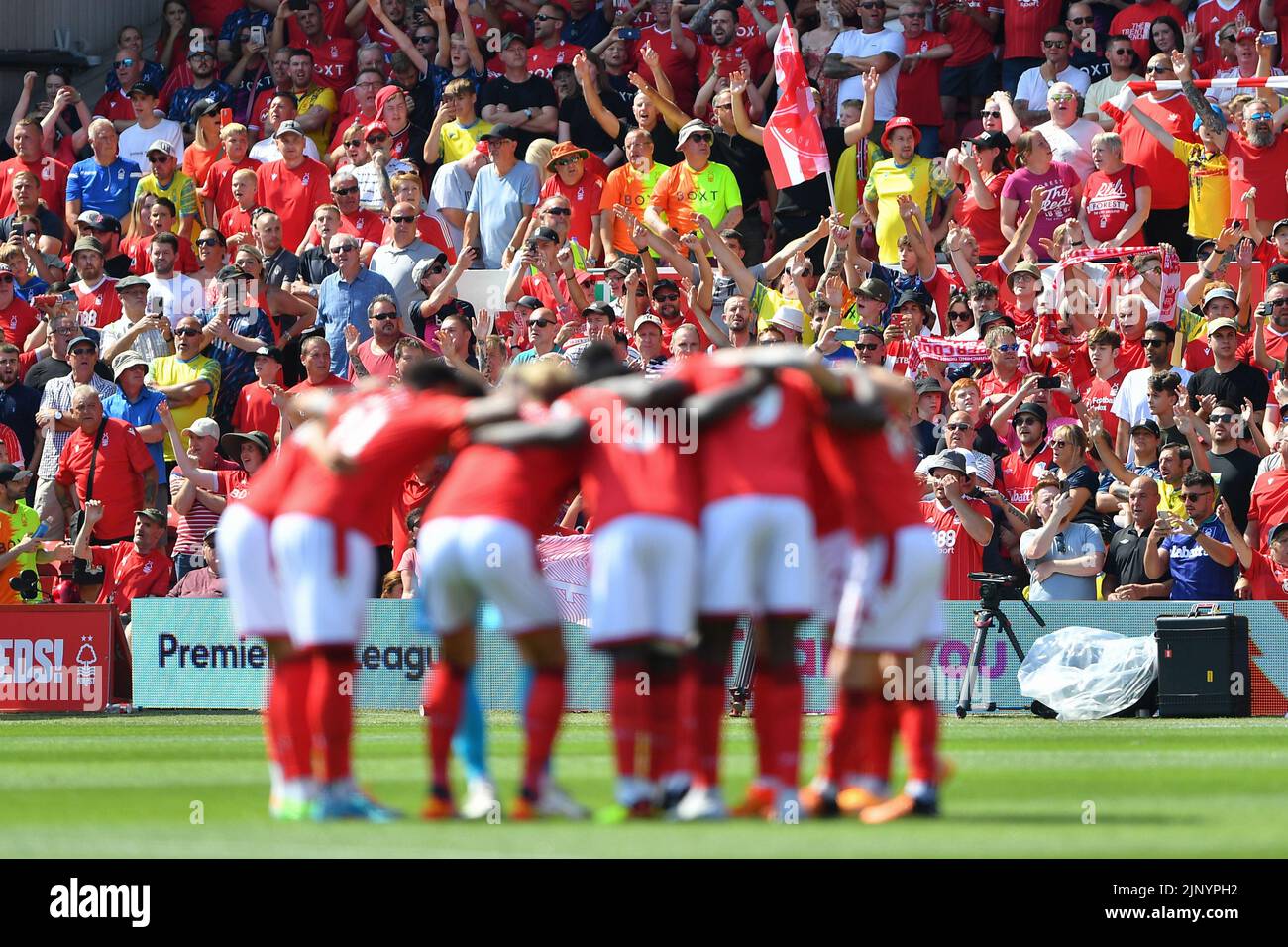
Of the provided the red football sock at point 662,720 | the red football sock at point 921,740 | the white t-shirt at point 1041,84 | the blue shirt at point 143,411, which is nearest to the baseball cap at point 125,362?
the blue shirt at point 143,411

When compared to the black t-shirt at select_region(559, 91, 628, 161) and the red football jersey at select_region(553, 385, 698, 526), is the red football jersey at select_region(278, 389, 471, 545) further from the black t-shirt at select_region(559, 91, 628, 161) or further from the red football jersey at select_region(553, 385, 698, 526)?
the black t-shirt at select_region(559, 91, 628, 161)

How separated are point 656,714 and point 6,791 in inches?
163

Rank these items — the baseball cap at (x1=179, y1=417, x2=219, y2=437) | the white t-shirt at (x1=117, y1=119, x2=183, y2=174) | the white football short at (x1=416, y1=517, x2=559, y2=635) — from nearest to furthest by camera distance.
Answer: the white football short at (x1=416, y1=517, x2=559, y2=635) → the baseball cap at (x1=179, y1=417, x2=219, y2=437) → the white t-shirt at (x1=117, y1=119, x2=183, y2=174)

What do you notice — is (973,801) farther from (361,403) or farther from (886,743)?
(361,403)

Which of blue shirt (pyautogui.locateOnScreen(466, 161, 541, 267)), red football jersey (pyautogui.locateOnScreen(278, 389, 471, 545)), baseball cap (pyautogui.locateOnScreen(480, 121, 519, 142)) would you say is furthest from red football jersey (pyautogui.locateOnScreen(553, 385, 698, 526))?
baseball cap (pyautogui.locateOnScreen(480, 121, 519, 142))

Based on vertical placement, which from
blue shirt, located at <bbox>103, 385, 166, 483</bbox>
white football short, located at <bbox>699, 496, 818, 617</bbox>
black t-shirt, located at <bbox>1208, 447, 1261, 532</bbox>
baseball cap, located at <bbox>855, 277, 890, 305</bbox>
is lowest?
white football short, located at <bbox>699, 496, 818, 617</bbox>

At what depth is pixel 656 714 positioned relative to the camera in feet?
30.8

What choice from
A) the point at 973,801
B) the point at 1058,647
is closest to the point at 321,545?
the point at 973,801

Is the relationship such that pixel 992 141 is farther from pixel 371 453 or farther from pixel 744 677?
pixel 371 453

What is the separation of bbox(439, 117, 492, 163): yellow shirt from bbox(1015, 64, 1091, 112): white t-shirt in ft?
18.5

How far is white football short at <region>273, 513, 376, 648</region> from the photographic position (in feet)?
30.9

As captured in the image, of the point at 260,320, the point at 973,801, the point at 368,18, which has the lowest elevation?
the point at 973,801

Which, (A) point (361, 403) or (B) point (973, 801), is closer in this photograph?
(A) point (361, 403)

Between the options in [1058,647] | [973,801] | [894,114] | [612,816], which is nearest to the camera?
[612,816]
